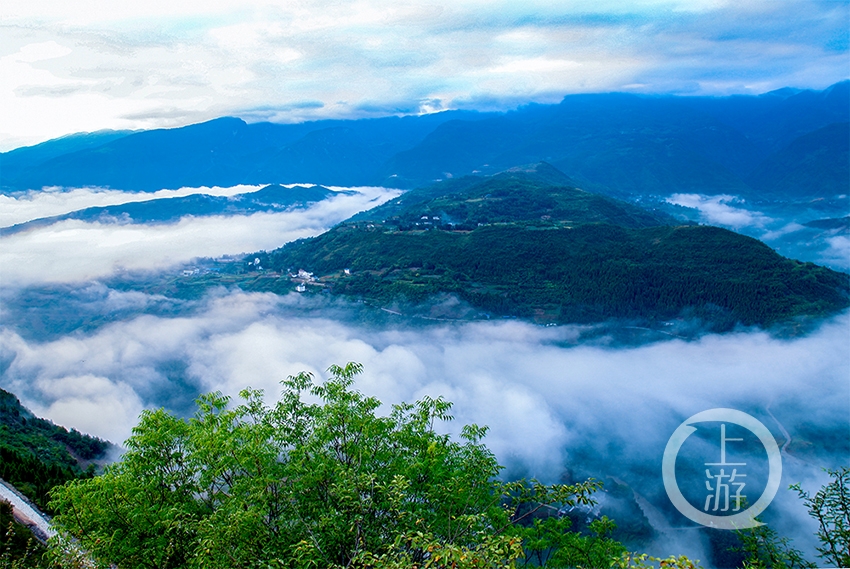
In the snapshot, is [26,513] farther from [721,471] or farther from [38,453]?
[721,471]

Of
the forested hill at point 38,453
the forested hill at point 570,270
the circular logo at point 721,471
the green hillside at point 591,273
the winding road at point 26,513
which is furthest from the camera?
the forested hill at point 570,270

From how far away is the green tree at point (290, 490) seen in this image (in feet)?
39.7

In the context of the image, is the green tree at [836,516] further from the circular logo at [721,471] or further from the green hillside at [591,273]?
the green hillside at [591,273]

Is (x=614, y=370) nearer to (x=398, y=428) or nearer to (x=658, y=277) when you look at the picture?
(x=658, y=277)

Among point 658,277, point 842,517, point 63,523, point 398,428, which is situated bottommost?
point 658,277

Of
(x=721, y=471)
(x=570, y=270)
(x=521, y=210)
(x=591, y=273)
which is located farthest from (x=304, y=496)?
(x=521, y=210)

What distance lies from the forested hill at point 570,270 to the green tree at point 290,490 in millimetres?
104713

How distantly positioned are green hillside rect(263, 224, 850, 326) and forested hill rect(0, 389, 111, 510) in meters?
76.0

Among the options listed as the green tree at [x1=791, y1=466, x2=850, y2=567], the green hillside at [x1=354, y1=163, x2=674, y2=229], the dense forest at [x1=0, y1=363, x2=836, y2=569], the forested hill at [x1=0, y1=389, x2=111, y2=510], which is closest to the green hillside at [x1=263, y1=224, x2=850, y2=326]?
the green hillside at [x1=354, y1=163, x2=674, y2=229]

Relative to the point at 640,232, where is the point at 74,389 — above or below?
below

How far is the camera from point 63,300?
628 ft

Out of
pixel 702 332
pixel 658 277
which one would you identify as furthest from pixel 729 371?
pixel 658 277

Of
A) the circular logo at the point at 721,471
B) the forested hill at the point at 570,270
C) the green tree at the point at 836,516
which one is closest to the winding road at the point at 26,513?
the green tree at the point at 836,516

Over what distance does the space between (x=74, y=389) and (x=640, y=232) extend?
142 metres
